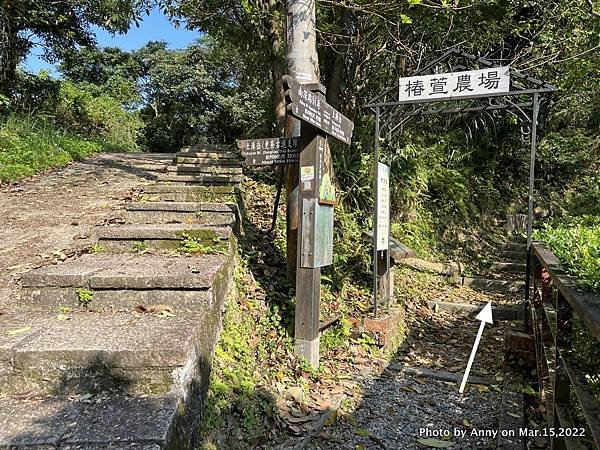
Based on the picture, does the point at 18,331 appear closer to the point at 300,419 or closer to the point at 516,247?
the point at 300,419

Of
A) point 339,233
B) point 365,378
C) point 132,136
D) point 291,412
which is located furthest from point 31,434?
point 132,136

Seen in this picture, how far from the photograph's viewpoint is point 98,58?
68.5 ft

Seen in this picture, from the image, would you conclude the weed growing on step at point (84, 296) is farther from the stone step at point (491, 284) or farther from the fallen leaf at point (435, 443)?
the stone step at point (491, 284)

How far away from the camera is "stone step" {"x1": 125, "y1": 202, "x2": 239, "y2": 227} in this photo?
430 cm

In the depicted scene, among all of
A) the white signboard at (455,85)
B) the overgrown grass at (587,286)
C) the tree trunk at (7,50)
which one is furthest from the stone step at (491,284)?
the tree trunk at (7,50)

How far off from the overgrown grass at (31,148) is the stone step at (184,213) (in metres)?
3.29

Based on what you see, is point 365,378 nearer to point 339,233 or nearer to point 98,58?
point 339,233

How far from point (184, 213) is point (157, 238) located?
84cm

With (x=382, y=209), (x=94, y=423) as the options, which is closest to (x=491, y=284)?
(x=382, y=209)

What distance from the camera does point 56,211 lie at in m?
5.03

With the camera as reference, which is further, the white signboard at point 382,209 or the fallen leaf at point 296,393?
the white signboard at point 382,209

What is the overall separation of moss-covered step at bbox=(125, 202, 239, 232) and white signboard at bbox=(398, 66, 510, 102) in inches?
90.7

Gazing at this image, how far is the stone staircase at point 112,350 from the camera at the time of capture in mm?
1785

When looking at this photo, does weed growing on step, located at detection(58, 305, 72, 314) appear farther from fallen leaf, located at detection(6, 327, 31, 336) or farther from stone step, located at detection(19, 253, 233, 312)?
fallen leaf, located at detection(6, 327, 31, 336)
